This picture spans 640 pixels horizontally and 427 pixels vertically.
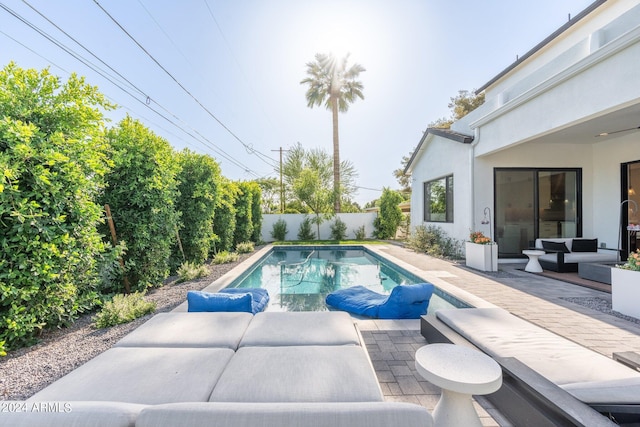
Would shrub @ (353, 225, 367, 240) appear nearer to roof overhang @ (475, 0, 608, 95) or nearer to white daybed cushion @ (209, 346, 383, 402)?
roof overhang @ (475, 0, 608, 95)

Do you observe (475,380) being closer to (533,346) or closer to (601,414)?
(601,414)

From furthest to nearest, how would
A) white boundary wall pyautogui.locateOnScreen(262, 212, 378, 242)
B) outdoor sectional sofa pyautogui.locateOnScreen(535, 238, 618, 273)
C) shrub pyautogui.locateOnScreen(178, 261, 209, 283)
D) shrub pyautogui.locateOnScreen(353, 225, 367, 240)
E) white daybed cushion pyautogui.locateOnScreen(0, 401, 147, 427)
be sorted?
white boundary wall pyautogui.locateOnScreen(262, 212, 378, 242), shrub pyautogui.locateOnScreen(353, 225, 367, 240), outdoor sectional sofa pyautogui.locateOnScreen(535, 238, 618, 273), shrub pyautogui.locateOnScreen(178, 261, 209, 283), white daybed cushion pyautogui.locateOnScreen(0, 401, 147, 427)

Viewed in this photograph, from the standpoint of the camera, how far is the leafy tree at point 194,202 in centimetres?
679

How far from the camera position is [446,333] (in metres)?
2.60

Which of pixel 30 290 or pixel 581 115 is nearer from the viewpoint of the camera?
pixel 30 290

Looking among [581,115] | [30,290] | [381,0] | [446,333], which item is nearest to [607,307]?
[581,115]

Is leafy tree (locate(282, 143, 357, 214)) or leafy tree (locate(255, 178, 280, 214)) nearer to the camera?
leafy tree (locate(282, 143, 357, 214))

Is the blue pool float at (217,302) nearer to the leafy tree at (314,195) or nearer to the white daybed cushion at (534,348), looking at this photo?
the white daybed cushion at (534,348)

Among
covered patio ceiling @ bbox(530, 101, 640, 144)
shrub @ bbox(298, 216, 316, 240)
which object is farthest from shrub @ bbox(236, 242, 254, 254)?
covered patio ceiling @ bbox(530, 101, 640, 144)

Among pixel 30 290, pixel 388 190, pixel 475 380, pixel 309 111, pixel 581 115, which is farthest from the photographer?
pixel 309 111

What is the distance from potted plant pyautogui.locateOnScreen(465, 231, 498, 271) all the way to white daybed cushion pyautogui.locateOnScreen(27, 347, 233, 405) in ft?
20.7

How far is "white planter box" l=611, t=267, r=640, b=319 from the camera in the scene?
366 centimetres

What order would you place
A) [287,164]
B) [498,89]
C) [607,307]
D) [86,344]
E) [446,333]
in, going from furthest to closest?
[287,164], [498,89], [607,307], [86,344], [446,333]

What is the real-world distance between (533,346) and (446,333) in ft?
2.10
